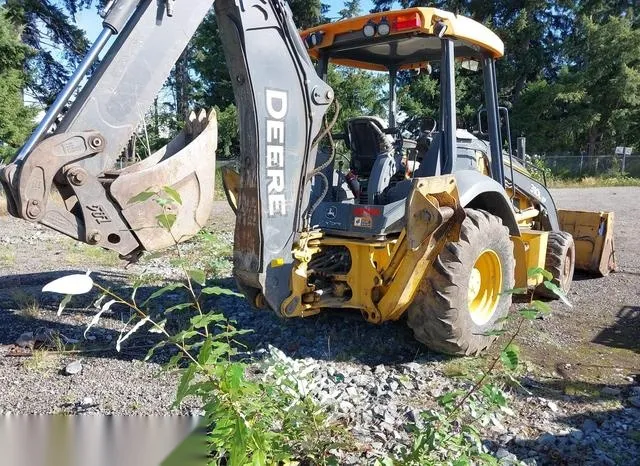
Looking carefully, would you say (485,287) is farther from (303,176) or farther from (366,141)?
(303,176)

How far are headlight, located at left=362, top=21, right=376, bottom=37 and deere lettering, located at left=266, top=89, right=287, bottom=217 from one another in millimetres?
1066

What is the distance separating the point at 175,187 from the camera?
130 inches

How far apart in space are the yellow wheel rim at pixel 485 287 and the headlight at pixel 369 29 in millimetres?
1934

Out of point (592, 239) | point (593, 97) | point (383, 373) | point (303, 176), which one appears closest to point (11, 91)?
point (592, 239)

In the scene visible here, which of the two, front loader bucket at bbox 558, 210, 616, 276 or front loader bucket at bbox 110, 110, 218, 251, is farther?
front loader bucket at bbox 558, 210, 616, 276

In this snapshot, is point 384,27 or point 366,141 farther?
point 366,141

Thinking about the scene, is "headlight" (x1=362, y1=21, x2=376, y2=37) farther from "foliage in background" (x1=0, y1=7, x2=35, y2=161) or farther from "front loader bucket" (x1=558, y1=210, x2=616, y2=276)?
"foliage in background" (x1=0, y1=7, x2=35, y2=161)

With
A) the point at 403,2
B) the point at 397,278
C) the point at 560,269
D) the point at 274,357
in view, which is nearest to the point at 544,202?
the point at 560,269

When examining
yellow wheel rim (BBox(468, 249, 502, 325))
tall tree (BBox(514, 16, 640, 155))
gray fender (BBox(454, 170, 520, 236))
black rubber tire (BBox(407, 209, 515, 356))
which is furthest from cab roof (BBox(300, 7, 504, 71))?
tall tree (BBox(514, 16, 640, 155))

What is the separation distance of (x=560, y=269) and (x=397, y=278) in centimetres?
289

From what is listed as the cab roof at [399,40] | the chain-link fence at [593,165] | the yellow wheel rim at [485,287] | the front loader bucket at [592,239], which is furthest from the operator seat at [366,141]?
the chain-link fence at [593,165]

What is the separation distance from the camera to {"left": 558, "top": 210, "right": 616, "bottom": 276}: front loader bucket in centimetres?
741

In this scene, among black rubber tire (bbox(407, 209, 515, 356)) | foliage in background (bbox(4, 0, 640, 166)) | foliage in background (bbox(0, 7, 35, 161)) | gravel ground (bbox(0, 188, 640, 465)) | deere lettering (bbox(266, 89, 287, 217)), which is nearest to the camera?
gravel ground (bbox(0, 188, 640, 465))

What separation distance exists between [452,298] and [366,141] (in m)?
A: 1.67
